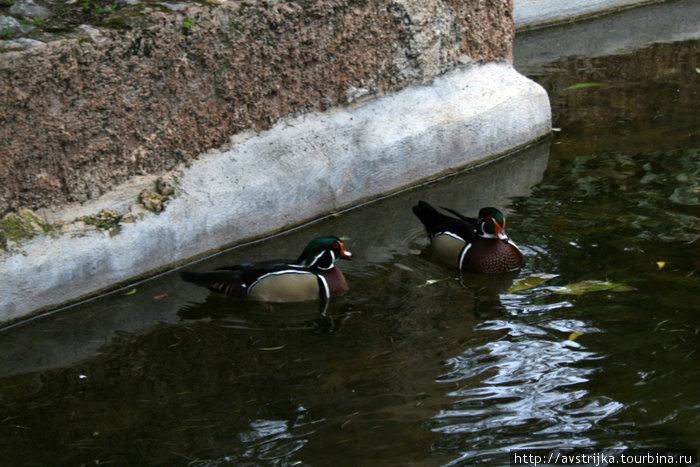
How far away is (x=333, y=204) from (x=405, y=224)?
0.65 m

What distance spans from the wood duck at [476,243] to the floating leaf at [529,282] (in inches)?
8.4

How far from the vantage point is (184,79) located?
6.54 m

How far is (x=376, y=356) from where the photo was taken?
512 centimetres

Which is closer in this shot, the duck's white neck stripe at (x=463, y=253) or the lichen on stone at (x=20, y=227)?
the lichen on stone at (x=20, y=227)

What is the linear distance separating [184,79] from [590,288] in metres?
3.24

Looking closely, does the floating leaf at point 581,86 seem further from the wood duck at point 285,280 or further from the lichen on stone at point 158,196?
the lichen on stone at point 158,196

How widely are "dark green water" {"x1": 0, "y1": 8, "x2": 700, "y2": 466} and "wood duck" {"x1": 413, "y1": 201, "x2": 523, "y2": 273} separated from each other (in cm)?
10

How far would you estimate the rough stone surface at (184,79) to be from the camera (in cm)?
588

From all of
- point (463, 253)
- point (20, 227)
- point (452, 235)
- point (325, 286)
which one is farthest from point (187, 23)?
point (463, 253)

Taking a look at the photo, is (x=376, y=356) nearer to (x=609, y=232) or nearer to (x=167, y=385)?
(x=167, y=385)

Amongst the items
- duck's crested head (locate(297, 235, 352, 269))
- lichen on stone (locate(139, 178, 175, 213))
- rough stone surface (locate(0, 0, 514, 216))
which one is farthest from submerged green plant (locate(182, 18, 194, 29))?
duck's crested head (locate(297, 235, 352, 269))

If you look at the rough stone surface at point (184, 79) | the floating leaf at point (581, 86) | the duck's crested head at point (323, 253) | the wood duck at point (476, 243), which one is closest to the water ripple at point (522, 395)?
the wood duck at point (476, 243)

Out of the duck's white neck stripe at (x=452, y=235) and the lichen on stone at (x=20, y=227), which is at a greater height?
the lichen on stone at (x=20, y=227)

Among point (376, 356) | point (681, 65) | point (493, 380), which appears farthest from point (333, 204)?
point (681, 65)
